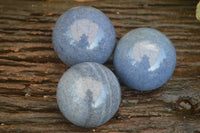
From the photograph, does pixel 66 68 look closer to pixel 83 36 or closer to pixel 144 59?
pixel 83 36

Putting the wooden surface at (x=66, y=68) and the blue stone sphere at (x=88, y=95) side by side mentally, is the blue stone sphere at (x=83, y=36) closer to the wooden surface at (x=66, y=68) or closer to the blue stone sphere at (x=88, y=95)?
the blue stone sphere at (x=88, y=95)

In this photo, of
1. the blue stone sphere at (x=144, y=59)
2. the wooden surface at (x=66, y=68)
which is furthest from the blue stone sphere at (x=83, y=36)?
the wooden surface at (x=66, y=68)

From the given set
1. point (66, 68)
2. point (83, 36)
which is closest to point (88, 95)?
point (83, 36)

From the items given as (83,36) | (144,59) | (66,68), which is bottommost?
(66,68)

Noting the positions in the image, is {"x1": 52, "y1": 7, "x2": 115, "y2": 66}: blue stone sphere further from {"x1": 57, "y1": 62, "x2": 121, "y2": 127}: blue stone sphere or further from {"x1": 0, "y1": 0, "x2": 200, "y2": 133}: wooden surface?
{"x1": 0, "y1": 0, "x2": 200, "y2": 133}: wooden surface

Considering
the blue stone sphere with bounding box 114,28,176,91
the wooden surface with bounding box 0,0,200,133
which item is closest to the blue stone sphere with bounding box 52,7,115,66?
the blue stone sphere with bounding box 114,28,176,91

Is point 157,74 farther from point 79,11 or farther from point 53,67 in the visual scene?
point 53,67
